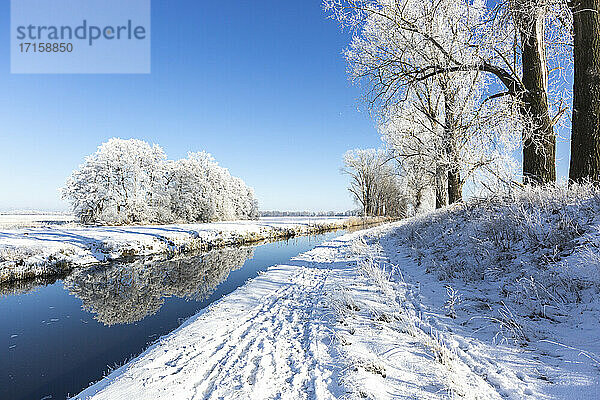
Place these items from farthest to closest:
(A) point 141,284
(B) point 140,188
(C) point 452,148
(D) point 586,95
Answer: (B) point 140,188 → (A) point 141,284 → (C) point 452,148 → (D) point 586,95

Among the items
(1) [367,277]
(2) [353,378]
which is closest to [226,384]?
(2) [353,378]

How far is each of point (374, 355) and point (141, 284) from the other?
9.25 meters

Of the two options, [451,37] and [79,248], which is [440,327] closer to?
[451,37]

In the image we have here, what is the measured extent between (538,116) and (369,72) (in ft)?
15.9

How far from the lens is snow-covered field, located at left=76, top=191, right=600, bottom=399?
2607 mm

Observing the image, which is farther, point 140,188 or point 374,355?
point 140,188

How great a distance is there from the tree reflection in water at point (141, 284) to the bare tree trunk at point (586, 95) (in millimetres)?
9590

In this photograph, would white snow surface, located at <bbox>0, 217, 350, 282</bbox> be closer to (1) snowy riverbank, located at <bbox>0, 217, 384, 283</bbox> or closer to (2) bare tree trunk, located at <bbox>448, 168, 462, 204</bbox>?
(1) snowy riverbank, located at <bbox>0, 217, 384, 283</bbox>

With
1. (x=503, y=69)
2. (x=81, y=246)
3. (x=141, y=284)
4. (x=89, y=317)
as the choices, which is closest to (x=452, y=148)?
(x=503, y=69)

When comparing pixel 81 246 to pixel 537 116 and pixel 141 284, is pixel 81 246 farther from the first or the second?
pixel 537 116

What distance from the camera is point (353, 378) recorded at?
2.80 metres

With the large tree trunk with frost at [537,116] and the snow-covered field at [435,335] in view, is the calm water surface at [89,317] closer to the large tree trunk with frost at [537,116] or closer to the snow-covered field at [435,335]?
the snow-covered field at [435,335]

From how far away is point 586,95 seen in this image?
17.9 ft

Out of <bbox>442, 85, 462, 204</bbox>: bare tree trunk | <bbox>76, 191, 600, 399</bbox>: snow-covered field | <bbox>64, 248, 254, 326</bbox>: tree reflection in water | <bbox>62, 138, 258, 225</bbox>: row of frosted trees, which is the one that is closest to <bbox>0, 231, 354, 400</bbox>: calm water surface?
<bbox>64, 248, 254, 326</bbox>: tree reflection in water
